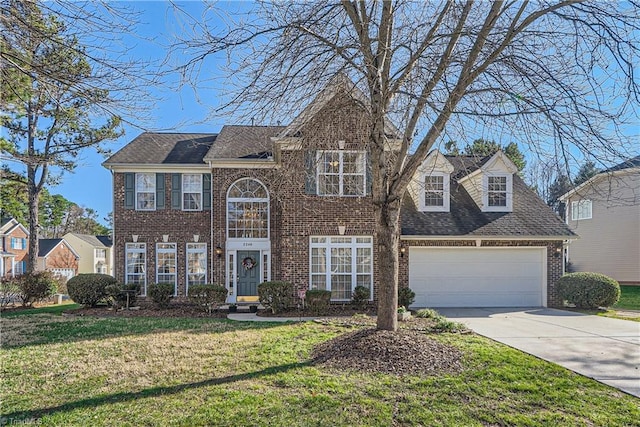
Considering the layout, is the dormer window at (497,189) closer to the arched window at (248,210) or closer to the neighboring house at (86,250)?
the arched window at (248,210)

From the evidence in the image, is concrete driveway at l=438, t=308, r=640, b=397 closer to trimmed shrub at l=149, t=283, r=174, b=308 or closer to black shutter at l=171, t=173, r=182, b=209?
trimmed shrub at l=149, t=283, r=174, b=308

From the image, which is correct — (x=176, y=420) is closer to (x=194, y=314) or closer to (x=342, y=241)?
(x=194, y=314)

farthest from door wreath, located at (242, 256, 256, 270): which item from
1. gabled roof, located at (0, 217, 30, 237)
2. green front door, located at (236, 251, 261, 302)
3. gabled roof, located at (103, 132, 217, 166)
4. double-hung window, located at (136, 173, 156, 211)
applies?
gabled roof, located at (0, 217, 30, 237)

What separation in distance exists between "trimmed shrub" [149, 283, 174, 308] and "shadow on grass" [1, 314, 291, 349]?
1.92 meters

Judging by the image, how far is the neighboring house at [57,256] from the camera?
37.0m

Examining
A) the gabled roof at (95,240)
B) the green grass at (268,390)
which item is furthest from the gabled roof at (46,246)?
the green grass at (268,390)

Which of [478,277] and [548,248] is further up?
[548,248]

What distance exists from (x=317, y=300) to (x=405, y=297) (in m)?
2.95

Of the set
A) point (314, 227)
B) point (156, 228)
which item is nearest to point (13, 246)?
point (156, 228)

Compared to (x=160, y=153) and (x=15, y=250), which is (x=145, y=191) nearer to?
(x=160, y=153)

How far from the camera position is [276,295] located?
1155 centimetres

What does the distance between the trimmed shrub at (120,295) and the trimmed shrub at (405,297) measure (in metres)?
9.10

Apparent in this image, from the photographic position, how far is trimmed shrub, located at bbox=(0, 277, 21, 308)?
13.5 metres

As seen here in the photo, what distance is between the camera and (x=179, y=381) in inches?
213
